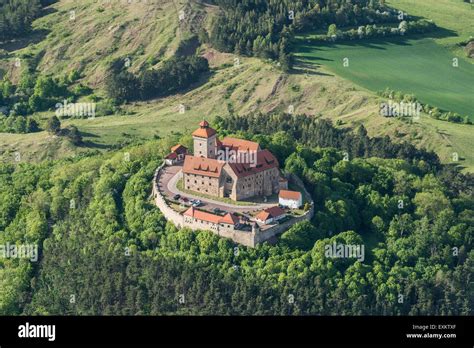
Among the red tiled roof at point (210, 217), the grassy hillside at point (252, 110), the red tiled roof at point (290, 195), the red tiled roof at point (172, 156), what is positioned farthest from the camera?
the grassy hillside at point (252, 110)

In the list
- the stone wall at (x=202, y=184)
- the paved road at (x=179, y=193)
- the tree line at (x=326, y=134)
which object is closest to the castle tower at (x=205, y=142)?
the stone wall at (x=202, y=184)

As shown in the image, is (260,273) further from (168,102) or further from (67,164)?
(168,102)

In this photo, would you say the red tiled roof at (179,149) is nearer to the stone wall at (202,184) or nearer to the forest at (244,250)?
the forest at (244,250)

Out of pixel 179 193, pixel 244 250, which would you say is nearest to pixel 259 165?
pixel 179 193

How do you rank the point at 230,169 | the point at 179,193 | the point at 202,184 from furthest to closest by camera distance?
the point at 179,193 → the point at 202,184 → the point at 230,169

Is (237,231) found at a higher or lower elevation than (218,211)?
lower

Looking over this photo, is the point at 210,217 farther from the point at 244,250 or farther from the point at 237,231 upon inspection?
the point at 244,250

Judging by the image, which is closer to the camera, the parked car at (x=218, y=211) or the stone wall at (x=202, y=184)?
the parked car at (x=218, y=211)
